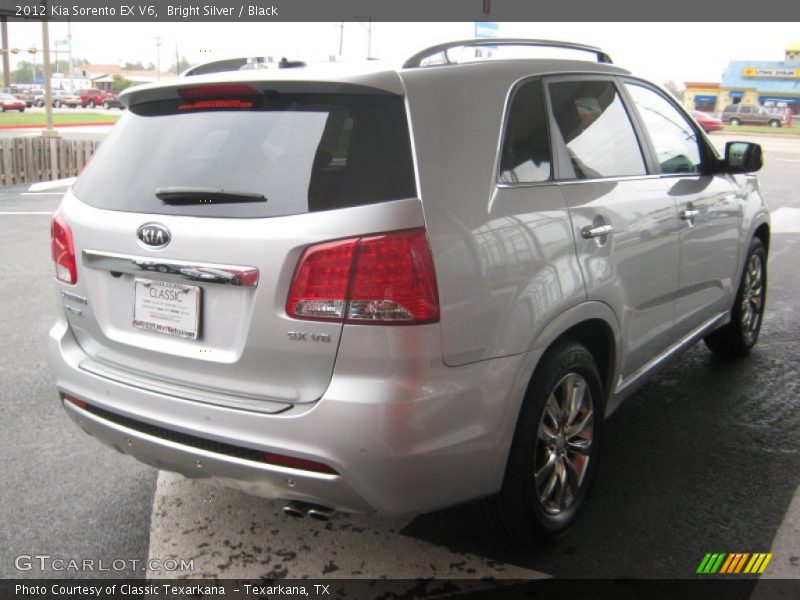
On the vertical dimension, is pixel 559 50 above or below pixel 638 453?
above

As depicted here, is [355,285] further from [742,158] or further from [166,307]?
[742,158]

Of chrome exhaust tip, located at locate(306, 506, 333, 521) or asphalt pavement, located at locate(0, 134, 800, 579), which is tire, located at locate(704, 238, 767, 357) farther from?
chrome exhaust tip, located at locate(306, 506, 333, 521)

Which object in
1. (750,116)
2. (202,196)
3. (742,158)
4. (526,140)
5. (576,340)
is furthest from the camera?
(750,116)

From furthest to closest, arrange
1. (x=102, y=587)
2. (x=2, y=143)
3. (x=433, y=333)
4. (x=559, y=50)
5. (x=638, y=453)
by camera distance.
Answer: (x=2, y=143), (x=638, y=453), (x=559, y=50), (x=102, y=587), (x=433, y=333)

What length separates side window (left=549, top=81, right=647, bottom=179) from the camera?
3025 millimetres

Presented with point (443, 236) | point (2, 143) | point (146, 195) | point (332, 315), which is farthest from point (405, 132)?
point (2, 143)

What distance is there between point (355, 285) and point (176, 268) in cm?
61

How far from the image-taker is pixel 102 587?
109 inches

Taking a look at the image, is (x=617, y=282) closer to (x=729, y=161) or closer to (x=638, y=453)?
(x=638, y=453)

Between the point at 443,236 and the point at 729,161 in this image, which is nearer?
the point at 443,236

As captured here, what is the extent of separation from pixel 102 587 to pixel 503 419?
1.53 m

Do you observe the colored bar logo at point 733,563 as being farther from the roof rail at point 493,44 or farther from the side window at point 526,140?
the roof rail at point 493,44

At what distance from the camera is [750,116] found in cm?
5150

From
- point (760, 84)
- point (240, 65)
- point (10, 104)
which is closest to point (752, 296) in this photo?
point (240, 65)
